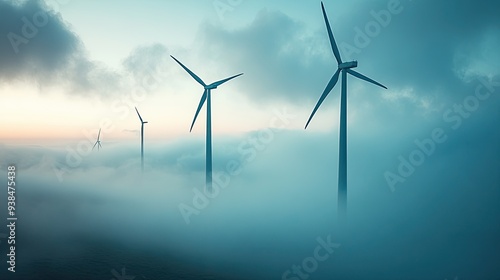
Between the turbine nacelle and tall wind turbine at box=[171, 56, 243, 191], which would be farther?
tall wind turbine at box=[171, 56, 243, 191]

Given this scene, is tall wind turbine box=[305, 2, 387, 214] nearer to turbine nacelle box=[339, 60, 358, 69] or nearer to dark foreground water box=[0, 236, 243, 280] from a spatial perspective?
turbine nacelle box=[339, 60, 358, 69]

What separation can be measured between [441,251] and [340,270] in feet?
170

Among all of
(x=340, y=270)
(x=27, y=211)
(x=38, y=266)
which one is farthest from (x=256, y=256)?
(x=27, y=211)

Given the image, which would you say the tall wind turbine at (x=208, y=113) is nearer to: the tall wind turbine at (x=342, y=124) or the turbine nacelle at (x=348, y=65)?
the tall wind turbine at (x=342, y=124)

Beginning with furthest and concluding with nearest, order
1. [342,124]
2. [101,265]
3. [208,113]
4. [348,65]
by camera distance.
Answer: [208,113] < [101,265] < [348,65] < [342,124]

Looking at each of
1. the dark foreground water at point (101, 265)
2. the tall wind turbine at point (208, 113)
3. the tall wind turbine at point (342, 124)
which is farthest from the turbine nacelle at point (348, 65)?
the dark foreground water at point (101, 265)

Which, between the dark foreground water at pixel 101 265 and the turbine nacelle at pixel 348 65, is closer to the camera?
the turbine nacelle at pixel 348 65

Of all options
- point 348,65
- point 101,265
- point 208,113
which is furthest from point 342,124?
point 101,265

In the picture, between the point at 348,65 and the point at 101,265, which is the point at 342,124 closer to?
the point at 348,65

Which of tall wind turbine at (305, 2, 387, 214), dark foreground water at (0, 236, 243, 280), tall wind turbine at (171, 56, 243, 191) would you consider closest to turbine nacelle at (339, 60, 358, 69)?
tall wind turbine at (305, 2, 387, 214)

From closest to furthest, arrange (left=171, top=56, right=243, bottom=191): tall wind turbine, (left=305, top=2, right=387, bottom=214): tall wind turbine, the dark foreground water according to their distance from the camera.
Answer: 1. (left=305, top=2, right=387, bottom=214): tall wind turbine
2. the dark foreground water
3. (left=171, top=56, right=243, bottom=191): tall wind turbine

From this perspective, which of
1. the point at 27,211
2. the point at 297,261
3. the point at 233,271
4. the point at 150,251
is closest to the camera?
the point at 233,271

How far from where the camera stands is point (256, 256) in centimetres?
6538

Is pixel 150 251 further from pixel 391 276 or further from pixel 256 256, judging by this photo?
pixel 391 276
